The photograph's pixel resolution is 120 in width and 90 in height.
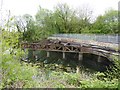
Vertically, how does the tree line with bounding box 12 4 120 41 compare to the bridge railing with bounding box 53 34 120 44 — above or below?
above

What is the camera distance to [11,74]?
175 centimetres

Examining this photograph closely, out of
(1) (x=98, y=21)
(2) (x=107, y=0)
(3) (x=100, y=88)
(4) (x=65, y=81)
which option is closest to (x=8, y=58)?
(4) (x=65, y=81)

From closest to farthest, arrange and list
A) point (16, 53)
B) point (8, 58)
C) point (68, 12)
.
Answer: point (8, 58)
point (16, 53)
point (68, 12)

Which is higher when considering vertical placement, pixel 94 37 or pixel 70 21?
pixel 70 21

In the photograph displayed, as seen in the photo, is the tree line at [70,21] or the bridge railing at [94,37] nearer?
the bridge railing at [94,37]

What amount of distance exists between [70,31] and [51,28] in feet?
4.70

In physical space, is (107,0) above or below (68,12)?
below

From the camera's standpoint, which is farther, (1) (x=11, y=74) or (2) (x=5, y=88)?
(1) (x=11, y=74)

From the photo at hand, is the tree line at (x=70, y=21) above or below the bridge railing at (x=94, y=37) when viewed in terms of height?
above

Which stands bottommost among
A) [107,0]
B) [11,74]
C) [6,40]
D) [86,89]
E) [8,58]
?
[86,89]

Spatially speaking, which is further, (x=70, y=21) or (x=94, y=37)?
(x=70, y=21)

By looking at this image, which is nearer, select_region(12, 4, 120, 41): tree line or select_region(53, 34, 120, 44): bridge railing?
select_region(53, 34, 120, 44): bridge railing

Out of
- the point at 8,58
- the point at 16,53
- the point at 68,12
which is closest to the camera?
the point at 8,58

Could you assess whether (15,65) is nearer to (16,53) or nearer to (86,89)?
(16,53)
